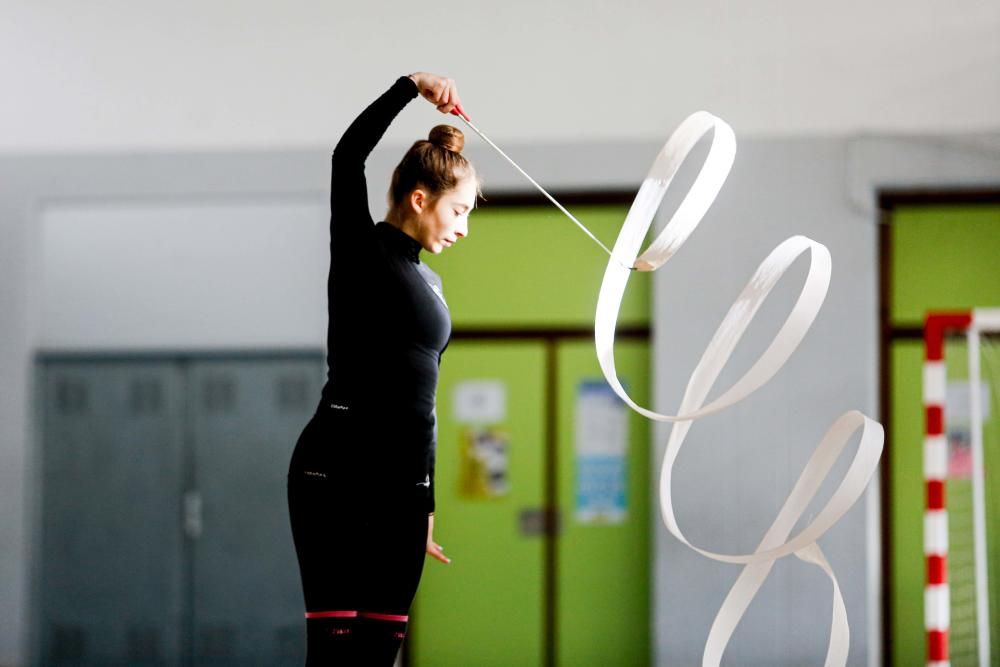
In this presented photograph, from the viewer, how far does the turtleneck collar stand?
1808 millimetres

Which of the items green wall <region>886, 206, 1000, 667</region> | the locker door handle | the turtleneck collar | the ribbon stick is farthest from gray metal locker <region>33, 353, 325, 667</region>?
the turtleneck collar

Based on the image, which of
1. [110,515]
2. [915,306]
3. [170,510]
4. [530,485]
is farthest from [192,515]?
[915,306]

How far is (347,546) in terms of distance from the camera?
1.74 metres

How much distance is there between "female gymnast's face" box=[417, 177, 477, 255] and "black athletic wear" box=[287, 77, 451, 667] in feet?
0.21

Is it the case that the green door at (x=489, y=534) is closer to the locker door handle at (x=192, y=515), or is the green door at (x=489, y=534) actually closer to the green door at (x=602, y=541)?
the green door at (x=602, y=541)

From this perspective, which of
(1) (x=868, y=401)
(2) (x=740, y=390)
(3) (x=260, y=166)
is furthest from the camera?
(3) (x=260, y=166)

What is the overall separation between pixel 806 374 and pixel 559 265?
3.70 feet

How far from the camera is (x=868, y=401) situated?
15.4ft

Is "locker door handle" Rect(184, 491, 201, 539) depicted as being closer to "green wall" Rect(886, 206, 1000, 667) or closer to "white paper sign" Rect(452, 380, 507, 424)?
"white paper sign" Rect(452, 380, 507, 424)

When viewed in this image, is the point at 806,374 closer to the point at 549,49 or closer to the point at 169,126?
the point at 549,49

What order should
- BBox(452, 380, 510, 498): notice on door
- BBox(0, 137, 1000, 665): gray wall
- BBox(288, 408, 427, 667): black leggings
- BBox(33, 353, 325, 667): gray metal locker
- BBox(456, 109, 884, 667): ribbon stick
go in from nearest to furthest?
BBox(288, 408, 427, 667): black leggings → BBox(456, 109, 884, 667): ribbon stick → BBox(0, 137, 1000, 665): gray wall → BBox(33, 353, 325, 667): gray metal locker → BBox(452, 380, 510, 498): notice on door

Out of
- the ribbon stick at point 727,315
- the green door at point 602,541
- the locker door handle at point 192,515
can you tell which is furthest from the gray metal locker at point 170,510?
the ribbon stick at point 727,315

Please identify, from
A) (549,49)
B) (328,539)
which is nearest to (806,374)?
(549,49)

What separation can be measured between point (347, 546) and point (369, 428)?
0.59ft
